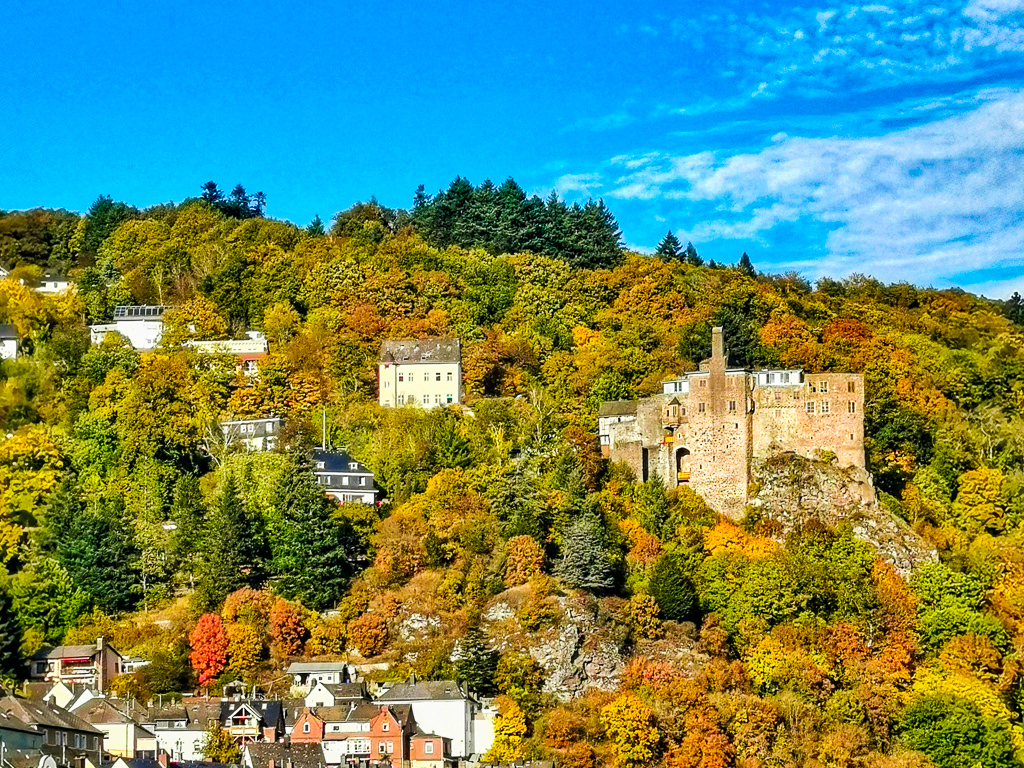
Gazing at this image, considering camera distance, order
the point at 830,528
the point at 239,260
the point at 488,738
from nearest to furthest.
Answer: the point at 488,738, the point at 830,528, the point at 239,260

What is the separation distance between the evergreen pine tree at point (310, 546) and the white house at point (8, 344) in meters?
24.2

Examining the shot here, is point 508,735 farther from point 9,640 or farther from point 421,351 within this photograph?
point 421,351

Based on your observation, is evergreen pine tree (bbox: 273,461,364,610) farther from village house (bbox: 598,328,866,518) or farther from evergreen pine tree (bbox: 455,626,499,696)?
village house (bbox: 598,328,866,518)

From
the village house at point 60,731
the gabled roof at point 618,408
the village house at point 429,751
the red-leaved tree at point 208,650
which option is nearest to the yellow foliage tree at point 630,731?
the village house at point 429,751

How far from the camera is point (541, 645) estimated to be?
2867 inches

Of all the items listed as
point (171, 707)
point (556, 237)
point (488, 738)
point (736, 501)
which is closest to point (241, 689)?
point (171, 707)

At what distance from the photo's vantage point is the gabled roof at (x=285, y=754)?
66188mm

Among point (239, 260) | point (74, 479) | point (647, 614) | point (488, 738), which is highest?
point (239, 260)

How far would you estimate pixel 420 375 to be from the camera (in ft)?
308

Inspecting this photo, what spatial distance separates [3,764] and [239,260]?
53.2 m

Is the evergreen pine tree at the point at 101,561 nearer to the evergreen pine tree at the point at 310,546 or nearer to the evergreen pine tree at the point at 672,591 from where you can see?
the evergreen pine tree at the point at 310,546

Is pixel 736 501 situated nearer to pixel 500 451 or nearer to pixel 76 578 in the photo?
pixel 500 451

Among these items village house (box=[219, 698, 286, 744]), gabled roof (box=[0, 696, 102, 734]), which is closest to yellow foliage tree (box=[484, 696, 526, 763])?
village house (box=[219, 698, 286, 744])

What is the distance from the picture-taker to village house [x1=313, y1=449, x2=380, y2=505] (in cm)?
8400
